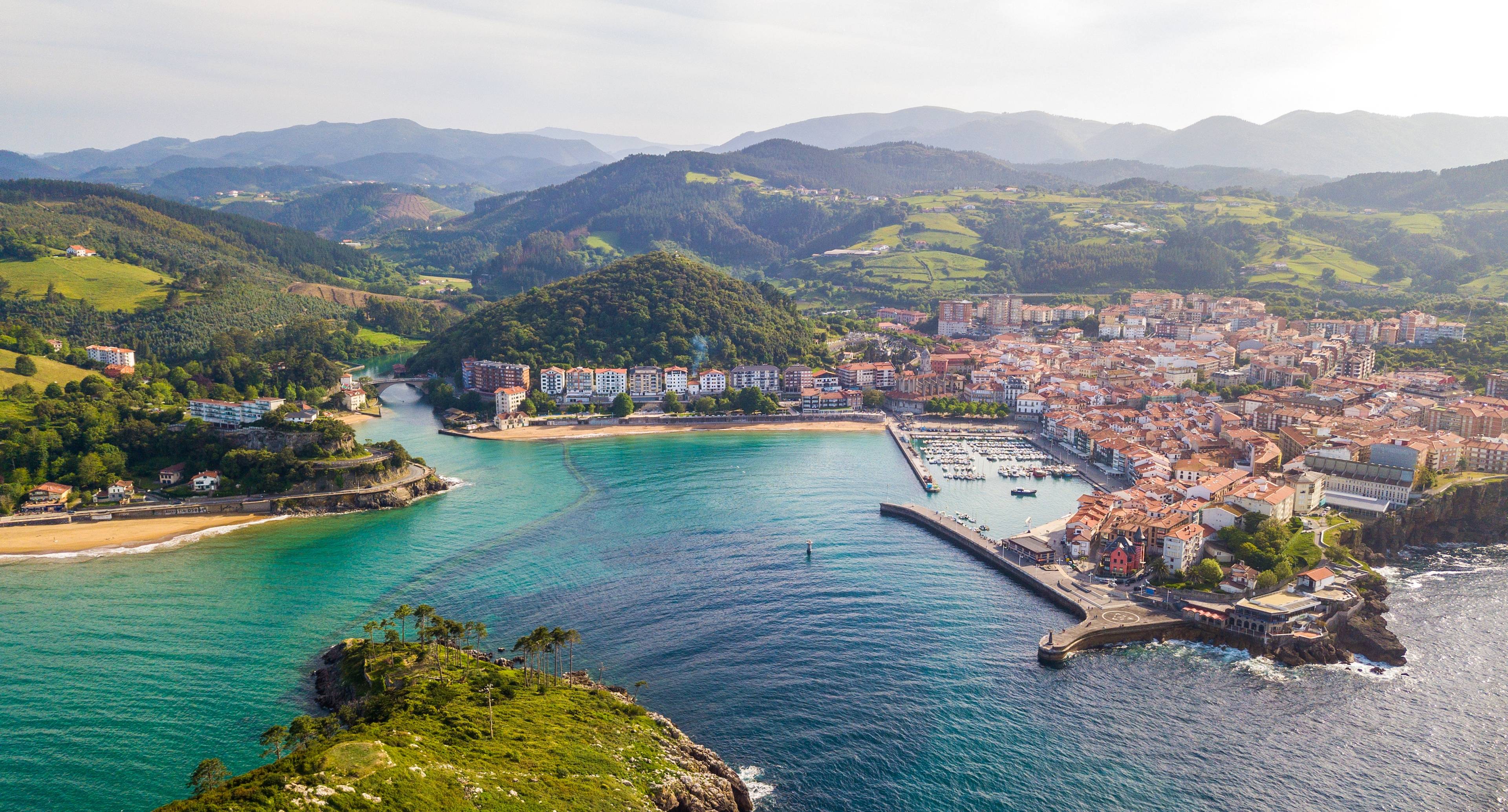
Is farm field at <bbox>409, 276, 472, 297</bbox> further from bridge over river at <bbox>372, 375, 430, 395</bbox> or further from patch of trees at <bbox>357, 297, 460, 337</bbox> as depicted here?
bridge over river at <bbox>372, 375, 430, 395</bbox>

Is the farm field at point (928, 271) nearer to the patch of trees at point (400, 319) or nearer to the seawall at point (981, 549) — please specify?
the patch of trees at point (400, 319)

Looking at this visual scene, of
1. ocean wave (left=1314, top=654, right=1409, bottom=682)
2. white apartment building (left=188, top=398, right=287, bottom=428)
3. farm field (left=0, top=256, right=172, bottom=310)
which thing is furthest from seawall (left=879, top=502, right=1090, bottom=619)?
farm field (left=0, top=256, right=172, bottom=310)

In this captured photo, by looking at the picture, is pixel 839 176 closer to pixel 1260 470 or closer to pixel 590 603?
pixel 1260 470

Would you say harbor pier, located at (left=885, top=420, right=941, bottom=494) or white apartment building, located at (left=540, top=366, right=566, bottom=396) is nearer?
harbor pier, located at (left=885, top=420, right=941, bottom=494)

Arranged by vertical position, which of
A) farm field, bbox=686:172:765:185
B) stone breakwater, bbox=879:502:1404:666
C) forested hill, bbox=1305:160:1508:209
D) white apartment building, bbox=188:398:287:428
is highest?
farm field, bbox=686:172:765:185

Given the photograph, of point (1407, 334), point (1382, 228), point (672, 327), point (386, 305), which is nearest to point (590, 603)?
point (672, 327)

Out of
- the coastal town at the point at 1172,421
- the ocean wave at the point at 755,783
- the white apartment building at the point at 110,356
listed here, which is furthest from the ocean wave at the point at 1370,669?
the white apartment building at the point at 110,356
